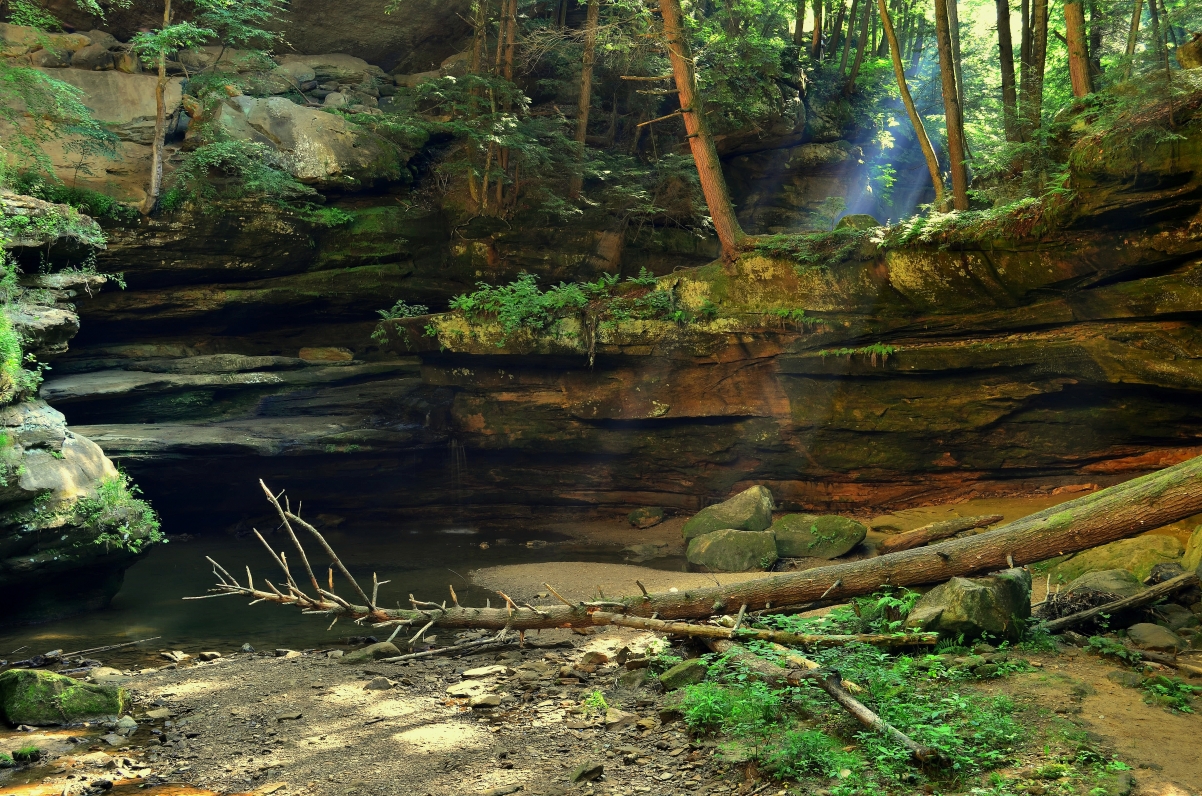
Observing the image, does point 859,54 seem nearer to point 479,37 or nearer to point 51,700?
point 479,37

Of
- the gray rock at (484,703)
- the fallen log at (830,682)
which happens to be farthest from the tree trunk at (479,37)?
the fallen log at (830,682)

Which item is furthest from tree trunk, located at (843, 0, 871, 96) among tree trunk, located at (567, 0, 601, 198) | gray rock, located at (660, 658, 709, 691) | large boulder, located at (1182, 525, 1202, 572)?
gray rock, located at (660, 658, 709, 691)

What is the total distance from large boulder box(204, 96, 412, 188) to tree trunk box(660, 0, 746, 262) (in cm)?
895

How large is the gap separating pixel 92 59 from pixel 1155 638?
25.6 m

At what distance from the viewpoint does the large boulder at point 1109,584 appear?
7445 millimetres

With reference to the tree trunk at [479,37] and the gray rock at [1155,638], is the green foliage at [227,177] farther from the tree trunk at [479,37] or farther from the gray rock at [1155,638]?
the gray rock at [1155,638]

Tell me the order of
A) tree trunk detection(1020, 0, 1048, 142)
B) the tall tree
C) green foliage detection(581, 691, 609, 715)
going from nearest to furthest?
1. green foliage detection(581, 691, 609, 715)
2. tree trunk detection(1020, 0, 1048, 142)
3. the tall tree

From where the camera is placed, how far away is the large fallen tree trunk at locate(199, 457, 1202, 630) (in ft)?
21.9

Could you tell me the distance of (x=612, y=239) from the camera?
20.9m

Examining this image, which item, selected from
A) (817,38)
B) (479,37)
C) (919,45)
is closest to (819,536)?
(479,37)

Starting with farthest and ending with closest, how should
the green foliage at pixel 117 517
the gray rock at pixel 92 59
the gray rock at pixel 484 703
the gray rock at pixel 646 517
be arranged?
the gray rock at pixel 92 59 → the gray rock at pixel 646 517 → the green foliage at pixel 117 517 → the gray rock at pixel 484 703

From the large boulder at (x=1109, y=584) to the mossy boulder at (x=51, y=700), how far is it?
10.1m

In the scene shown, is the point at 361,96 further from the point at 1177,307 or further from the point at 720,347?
the point at 1177,307

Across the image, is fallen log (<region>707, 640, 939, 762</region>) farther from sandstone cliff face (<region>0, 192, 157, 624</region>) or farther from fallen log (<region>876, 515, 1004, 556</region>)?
sandstone cliff face (<region>0, 192, 157, 624</region>)
